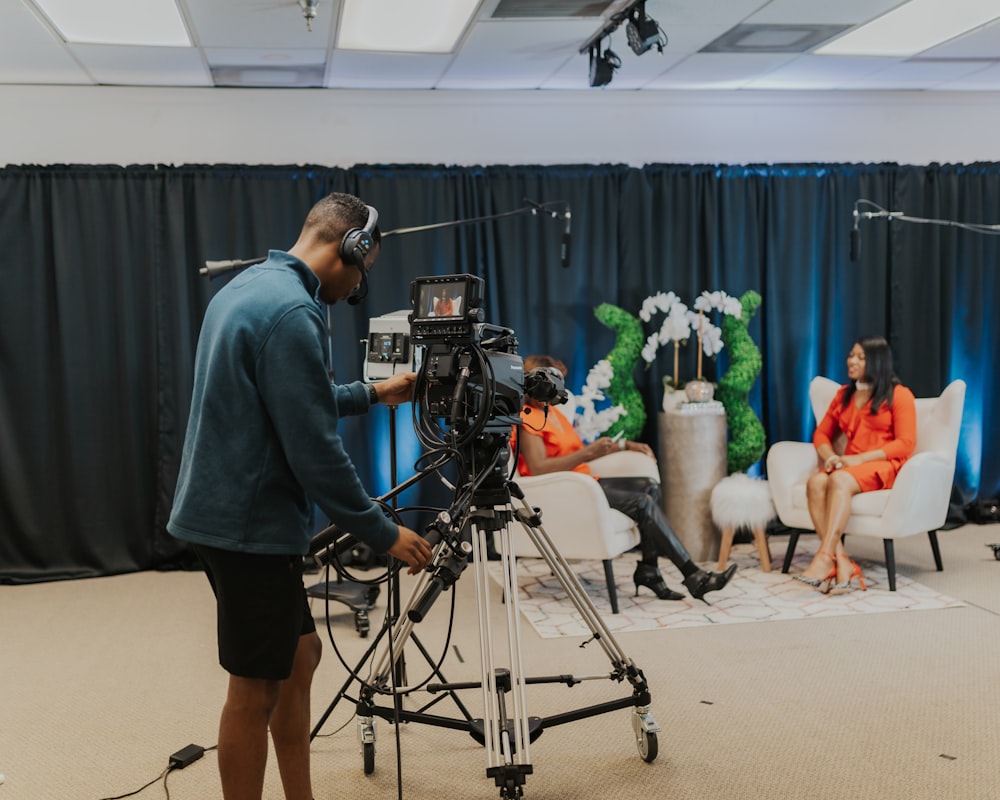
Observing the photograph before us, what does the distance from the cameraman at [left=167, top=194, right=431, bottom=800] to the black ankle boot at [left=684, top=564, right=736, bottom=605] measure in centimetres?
252

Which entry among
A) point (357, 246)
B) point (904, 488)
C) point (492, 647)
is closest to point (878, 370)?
point (904, 488)

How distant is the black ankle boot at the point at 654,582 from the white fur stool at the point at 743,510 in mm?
574

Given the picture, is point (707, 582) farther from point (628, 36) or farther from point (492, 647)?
point (628, 36)

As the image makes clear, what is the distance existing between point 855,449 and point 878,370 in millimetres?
395

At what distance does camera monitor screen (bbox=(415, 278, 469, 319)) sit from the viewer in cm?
223

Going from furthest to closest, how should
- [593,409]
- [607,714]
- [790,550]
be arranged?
[593,409]
[790,550]
[607,714]

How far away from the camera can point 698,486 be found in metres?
4.97

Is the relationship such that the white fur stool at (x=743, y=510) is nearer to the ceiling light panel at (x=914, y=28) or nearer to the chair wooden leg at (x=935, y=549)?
the chair wooden leg at (x=935, y=549)

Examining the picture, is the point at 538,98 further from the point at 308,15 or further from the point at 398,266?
the point at 308,15

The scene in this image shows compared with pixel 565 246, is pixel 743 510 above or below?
below

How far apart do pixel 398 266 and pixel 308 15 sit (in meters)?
1.71

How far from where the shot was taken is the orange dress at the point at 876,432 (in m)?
4.59

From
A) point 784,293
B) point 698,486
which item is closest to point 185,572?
point 698,486

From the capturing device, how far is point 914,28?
468cm
